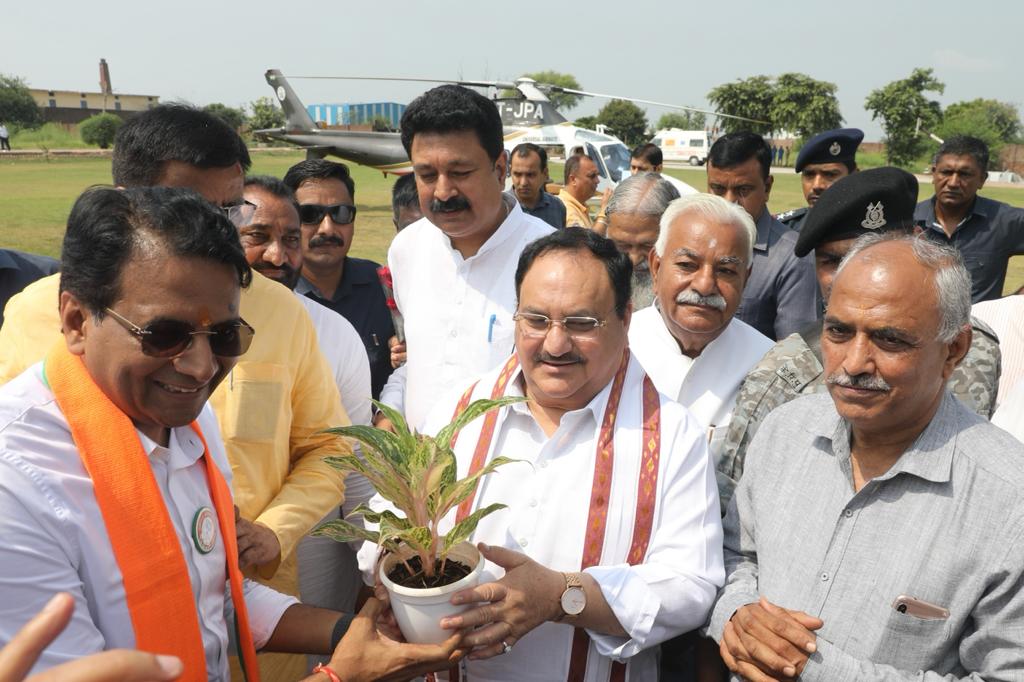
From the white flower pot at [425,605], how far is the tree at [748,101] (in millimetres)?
75820

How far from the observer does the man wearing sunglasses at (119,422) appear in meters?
1.52

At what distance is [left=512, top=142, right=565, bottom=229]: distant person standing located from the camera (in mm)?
8695

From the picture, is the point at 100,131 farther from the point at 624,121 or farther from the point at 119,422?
the point at 119,422

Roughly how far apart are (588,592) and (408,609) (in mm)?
496

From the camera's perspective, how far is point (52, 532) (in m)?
1.52

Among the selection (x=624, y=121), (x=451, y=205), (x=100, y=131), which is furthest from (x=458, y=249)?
(x=624, y=121)

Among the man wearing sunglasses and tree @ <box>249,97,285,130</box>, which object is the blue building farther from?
the man wearing sunglasses

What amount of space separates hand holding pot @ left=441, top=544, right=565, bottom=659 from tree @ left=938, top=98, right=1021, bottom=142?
74.9 m

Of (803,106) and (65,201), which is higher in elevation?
(803,106)

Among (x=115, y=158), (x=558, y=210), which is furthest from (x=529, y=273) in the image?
(x=558, y=210)

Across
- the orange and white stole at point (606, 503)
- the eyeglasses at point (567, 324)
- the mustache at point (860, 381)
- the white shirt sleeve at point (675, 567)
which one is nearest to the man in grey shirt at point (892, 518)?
the mustache at point (860, 381)

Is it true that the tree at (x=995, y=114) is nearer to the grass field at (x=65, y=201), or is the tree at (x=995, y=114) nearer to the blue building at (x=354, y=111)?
the grass field at (x=65, y=201)

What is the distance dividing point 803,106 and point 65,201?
6409cm

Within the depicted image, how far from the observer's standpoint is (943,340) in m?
2.01
